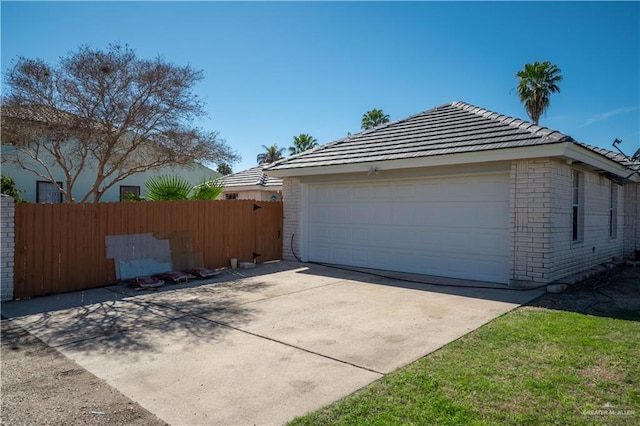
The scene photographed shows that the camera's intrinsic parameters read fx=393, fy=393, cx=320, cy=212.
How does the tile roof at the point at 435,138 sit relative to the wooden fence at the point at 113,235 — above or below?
above

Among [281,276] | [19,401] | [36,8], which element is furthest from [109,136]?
[19,401]

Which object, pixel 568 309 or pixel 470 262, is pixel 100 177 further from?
pixel 568 309

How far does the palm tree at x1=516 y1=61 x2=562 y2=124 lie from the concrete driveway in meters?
25.3

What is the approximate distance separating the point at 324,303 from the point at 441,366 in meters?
3.27

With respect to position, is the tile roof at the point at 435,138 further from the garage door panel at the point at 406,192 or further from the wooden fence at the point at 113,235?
the wooden fence at the point at 113,235

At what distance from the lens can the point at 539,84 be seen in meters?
28.5

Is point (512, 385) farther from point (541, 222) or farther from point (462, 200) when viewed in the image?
point (462, 200)

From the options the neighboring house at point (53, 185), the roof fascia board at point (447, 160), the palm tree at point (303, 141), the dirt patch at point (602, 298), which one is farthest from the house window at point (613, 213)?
the palm tree at point (303, 141)

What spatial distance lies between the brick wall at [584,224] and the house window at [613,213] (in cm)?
10

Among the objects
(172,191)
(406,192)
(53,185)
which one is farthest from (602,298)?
(53,185)

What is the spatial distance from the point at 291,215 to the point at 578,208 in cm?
801

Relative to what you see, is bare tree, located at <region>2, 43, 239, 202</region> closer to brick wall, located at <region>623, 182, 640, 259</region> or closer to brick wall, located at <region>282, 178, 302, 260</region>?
brick wall, located at <region>282, 178, 302, 260</region>

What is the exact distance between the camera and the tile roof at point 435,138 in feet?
27.7

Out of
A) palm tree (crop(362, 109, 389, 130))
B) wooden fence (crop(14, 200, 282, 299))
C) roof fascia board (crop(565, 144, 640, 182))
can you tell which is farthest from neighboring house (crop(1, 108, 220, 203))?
palm tree (crop(362, 109, 389, 130))
